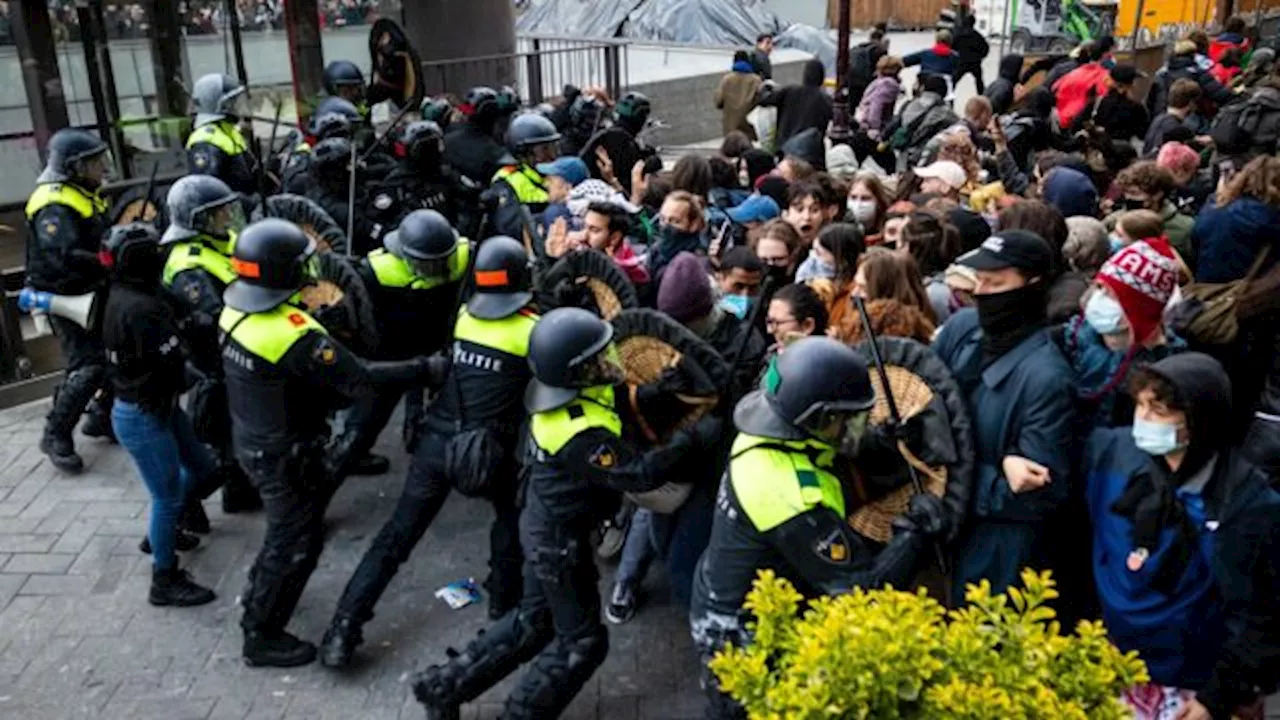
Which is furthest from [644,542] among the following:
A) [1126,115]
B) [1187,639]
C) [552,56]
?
[552,56]

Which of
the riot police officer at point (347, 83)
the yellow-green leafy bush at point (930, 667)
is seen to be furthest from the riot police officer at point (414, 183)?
the yellow-green leafy bush at point (930, 667)

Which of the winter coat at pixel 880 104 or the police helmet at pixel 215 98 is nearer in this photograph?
the police helmet at pixel 215 98

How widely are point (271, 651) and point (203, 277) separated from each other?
6.85ft

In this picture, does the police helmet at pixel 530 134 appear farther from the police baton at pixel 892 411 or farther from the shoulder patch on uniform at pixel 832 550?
the shoulder patch on uniform at pixel 832 550

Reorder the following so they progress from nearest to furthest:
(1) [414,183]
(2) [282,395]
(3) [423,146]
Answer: (2) [282,395] < (3) [423,146] < (1) [414,183]

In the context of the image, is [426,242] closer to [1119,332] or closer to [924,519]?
[924,519]

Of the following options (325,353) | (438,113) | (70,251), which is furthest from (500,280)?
(438,113)

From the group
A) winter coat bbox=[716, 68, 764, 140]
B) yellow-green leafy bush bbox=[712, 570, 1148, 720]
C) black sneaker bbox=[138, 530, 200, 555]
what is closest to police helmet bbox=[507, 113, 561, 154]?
black sneaker bbox=[138, 530, 200, 555]

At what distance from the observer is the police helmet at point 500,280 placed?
5023 millimetres

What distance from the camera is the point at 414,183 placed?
24.8 ft

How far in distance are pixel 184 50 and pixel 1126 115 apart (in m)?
9.28

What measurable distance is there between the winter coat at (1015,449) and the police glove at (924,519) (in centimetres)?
26

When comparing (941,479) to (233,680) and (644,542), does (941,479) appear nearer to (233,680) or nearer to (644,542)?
(644,542)

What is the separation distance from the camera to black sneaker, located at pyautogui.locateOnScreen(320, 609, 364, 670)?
5.37m
